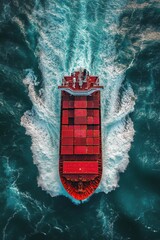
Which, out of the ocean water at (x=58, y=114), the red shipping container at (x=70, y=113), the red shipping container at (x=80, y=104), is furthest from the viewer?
the red shipping container at (x=80, y=104)

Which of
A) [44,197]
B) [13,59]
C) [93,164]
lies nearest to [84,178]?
[93,164]

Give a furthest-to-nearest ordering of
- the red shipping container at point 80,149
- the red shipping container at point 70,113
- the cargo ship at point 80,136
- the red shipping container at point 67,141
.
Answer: the red shipping container at point 70,113 < the red shipping container at point 67,141 < the red shipping container at point 80,149 < the cargo ship at point 80,136

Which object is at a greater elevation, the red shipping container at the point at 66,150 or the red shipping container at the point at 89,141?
the red shipping container at the point at 89,141

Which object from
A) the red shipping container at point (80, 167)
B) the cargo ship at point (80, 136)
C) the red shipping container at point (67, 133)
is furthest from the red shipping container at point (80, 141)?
the red shipping container at point (80, 167)

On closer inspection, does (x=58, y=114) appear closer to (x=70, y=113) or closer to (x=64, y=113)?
(x=64, y=113)

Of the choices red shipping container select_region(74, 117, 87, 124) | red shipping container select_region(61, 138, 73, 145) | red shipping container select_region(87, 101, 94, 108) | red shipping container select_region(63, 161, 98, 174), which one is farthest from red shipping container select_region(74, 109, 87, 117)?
red shipping container select_region(63, 161, 98, 174)

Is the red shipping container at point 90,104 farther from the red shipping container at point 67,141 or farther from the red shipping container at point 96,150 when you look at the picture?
the red shipping container at point 96,150

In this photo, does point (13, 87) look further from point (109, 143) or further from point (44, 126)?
point (109, 143)
